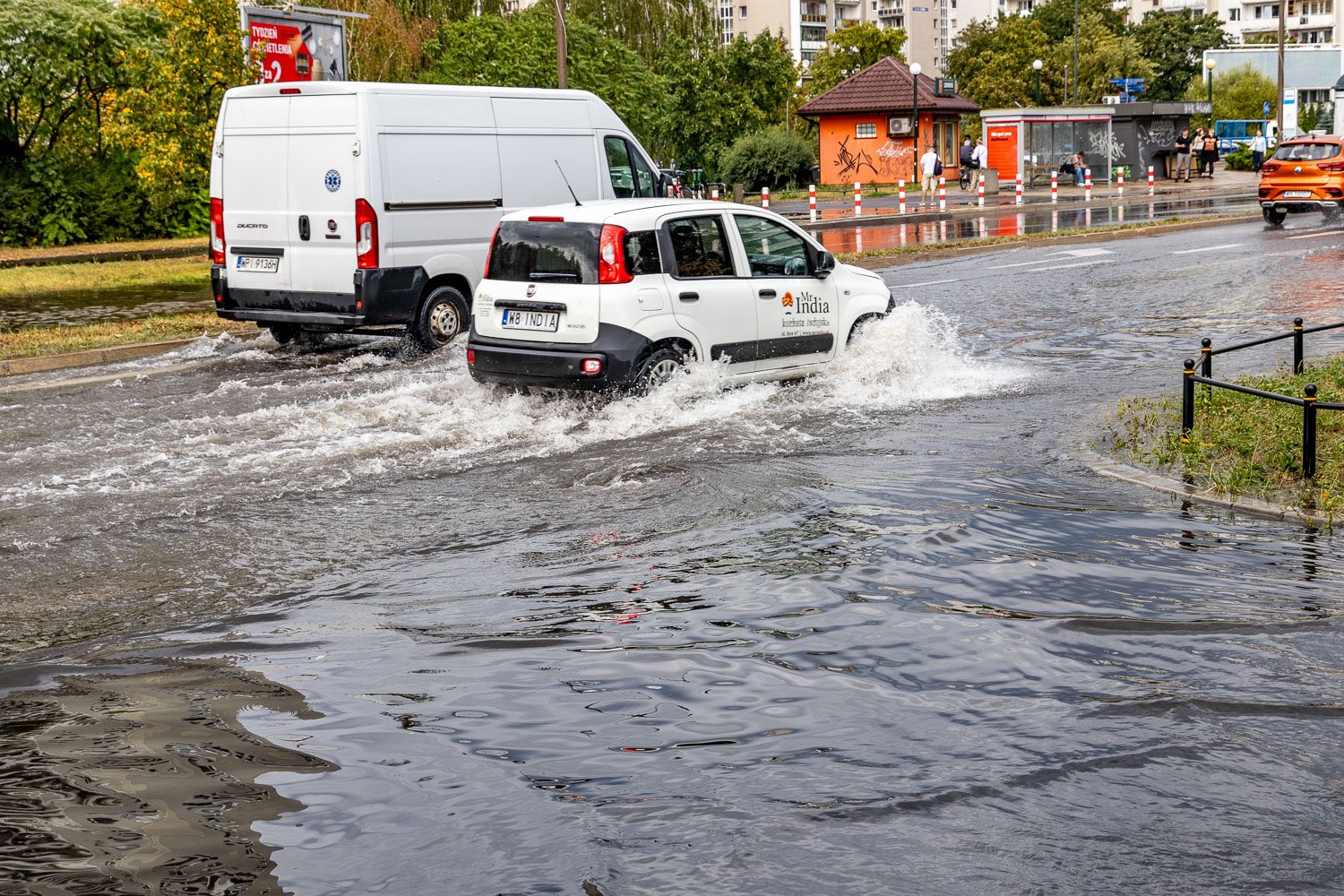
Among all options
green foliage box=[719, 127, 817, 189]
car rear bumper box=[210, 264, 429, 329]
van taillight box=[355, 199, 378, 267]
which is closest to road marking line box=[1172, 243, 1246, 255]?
car rear bumper box=[210, 264, 429, 329]

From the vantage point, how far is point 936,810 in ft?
15.0

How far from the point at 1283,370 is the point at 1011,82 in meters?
76.8

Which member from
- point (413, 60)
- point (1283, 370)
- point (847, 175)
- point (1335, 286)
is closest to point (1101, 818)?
point (1283, 370)

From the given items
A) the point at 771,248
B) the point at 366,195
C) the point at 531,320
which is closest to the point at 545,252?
the point at 531,320

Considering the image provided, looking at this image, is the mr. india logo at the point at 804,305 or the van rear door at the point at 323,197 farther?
the van rear door at the point at 323,197

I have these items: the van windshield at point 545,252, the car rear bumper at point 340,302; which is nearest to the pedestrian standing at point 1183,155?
the car rear bumper at point 340,302

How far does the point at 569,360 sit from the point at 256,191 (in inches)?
219

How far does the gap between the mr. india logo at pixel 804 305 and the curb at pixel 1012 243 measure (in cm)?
1241

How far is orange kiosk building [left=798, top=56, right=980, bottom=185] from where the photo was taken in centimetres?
5316

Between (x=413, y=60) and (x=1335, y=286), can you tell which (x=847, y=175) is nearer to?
(x=413, y=60)

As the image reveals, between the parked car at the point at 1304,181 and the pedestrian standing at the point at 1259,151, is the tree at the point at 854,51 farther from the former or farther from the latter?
the parked car at the point at 1304,181

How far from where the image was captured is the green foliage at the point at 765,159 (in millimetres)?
55125

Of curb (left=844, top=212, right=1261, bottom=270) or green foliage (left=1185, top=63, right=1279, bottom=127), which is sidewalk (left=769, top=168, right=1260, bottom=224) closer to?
curb (left=844, top=212, right=1261, bottom=270)

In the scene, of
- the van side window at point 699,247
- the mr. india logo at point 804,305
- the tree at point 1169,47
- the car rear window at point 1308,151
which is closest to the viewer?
the van side window at point 699,247
